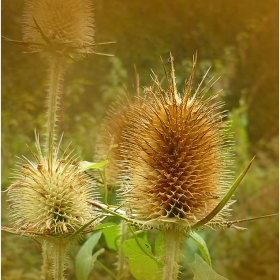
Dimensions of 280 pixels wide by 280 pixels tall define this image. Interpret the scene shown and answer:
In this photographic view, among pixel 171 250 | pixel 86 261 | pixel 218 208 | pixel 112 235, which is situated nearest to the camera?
pixel 218 208

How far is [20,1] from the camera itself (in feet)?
3.71

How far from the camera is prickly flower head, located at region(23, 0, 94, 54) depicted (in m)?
0.90

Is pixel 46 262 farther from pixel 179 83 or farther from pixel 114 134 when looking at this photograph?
pixel 179 83

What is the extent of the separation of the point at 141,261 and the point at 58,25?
0.50 metres

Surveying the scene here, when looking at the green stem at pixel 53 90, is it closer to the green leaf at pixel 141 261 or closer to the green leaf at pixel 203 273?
the green leaf at pixel 141 261

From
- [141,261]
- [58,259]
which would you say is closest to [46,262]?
[58,259]

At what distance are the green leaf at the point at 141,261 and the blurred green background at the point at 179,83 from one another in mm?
341

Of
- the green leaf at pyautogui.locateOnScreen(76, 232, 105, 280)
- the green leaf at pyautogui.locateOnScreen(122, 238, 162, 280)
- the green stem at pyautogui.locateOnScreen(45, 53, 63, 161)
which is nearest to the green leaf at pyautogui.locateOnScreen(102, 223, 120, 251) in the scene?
the green leaf at pyautogui.locateOnScreen(76, 232, 105, 280)

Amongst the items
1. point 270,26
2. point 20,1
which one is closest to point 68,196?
point 20,1

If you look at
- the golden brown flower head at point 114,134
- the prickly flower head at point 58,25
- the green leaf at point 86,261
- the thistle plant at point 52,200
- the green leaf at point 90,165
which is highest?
the prickly flower head at point 58,25

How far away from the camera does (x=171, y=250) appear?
0.72 meters

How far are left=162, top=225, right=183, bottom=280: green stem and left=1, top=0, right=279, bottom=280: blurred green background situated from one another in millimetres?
411

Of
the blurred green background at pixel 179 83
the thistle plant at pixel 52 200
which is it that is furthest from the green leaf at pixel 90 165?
the blurred green background at pixel 179 83

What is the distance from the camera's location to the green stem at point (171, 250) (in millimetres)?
708
